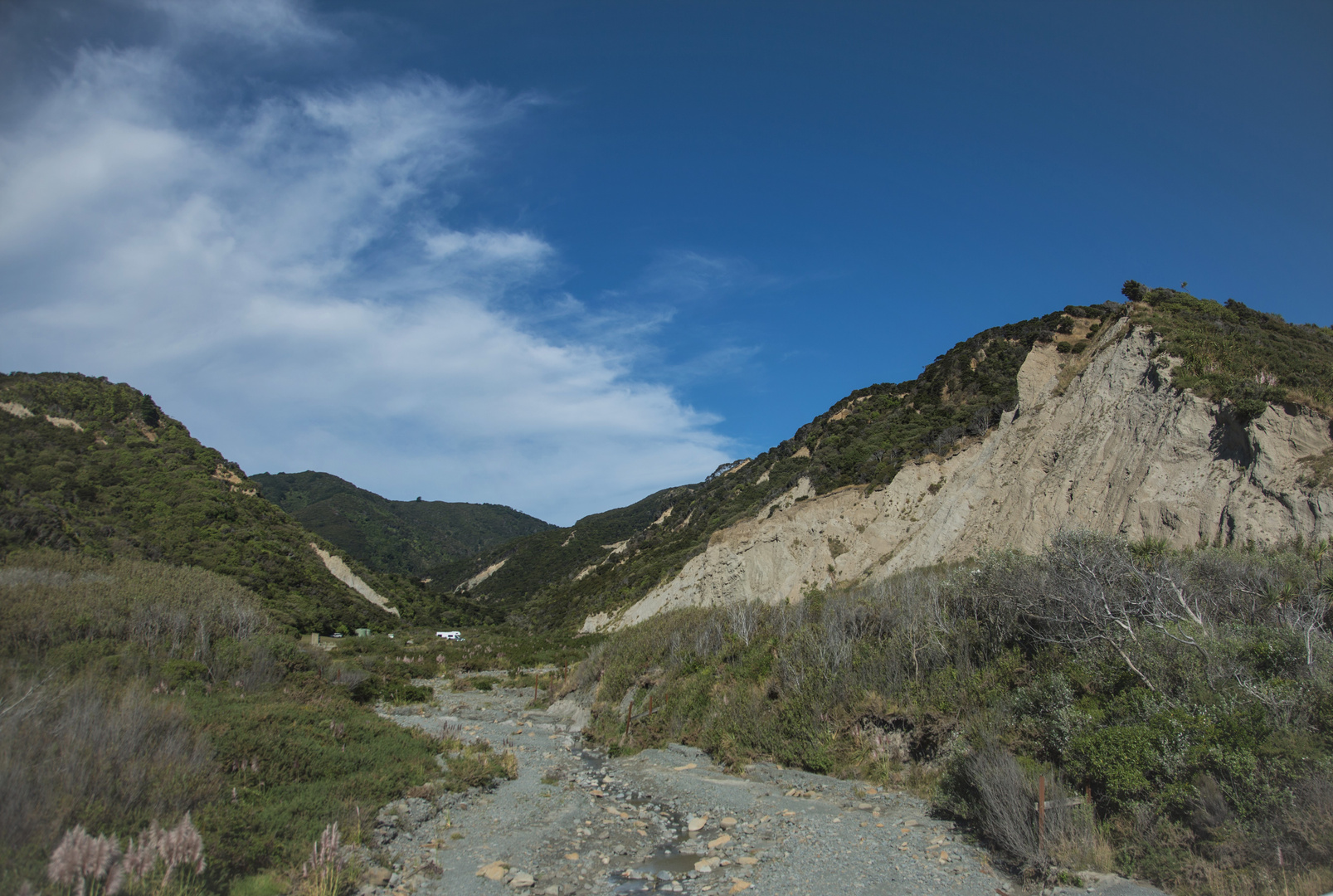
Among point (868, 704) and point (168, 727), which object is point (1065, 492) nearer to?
point (868, 704)

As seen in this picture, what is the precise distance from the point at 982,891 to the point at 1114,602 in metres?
6.02

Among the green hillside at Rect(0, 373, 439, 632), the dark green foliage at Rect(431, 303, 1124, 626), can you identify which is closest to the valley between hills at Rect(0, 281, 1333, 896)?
the dark green foliage at Rect(431, 303, 1124, 626)

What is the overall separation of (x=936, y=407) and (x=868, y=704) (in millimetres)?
36423

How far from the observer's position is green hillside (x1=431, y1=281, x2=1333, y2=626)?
19719mm

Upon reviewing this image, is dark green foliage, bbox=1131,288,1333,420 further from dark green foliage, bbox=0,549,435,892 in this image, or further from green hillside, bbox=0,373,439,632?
green hillside, bbox=0,373,439,632

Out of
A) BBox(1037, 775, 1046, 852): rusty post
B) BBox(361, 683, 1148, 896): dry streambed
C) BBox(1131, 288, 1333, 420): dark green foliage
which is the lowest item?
BBox(361, 683, 1148, 896): dry streambed

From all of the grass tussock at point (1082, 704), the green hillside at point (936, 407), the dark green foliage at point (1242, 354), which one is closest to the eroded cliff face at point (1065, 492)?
the dark green foliage at point (1242, 354)

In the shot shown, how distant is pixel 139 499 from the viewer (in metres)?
49.5

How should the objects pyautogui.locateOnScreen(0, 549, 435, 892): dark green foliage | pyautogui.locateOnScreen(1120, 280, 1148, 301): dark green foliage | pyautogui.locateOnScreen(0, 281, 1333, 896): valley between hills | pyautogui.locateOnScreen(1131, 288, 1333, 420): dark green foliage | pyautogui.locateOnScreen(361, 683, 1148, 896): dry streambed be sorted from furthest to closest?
pyautogui.locateOnScreen(1120, 280, 1148, 301): dark green foliage → pyautogui.locateOnScreen(1131, 288, 1333, 420): dark green foliage → pyautogui.locateOnScreen(361, 683, 1148, 896): dry streambed → pyautogui.locateOnScreen(0, 281, 1333, 896): valley between hills → pyautogui.locateOnScreen(0, 549, 435, 892): dark green foliage

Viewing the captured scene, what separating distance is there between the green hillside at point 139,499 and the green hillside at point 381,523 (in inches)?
2207

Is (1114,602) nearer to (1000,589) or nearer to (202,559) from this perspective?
(1000,589)

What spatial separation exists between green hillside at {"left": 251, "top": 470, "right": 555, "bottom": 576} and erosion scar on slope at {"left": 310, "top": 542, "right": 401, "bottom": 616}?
52.1 metres

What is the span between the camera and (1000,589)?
13.6 meters

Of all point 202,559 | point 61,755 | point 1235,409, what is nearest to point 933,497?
point 1235,409
